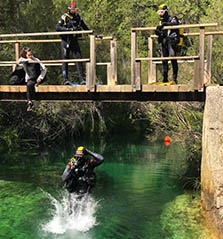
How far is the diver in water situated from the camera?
389 inches

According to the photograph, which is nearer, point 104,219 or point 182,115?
point 104,219

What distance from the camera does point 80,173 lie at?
998 cm

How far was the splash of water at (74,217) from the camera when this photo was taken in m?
10.3

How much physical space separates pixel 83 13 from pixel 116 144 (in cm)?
943

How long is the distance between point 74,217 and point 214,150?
4.06 meters

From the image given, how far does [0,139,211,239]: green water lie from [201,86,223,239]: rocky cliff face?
0.75 metres

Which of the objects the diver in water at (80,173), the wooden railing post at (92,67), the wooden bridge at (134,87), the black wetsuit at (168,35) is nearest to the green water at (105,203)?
the diver in water at (80,173)

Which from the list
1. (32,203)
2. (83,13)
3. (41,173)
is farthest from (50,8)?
(32,203)

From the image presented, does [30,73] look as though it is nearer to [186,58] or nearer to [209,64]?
[186,58]

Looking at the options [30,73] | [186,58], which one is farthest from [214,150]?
[30,73]

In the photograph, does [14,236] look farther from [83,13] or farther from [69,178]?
[83,13]

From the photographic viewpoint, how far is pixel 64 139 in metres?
23.9

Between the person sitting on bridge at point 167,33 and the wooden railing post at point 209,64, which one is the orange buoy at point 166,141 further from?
the person sitting on bridge at point 167,33

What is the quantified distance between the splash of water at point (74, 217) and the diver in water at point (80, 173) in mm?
310
